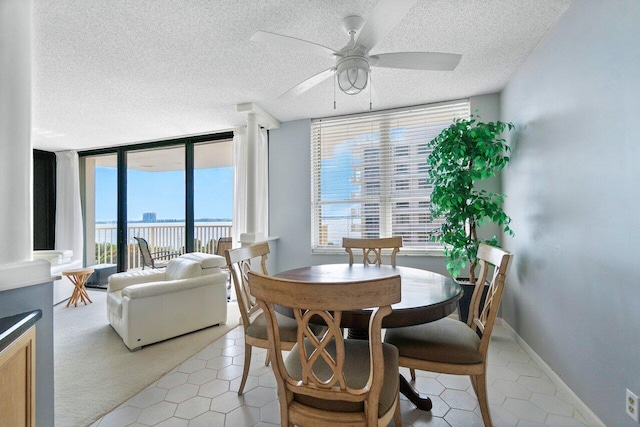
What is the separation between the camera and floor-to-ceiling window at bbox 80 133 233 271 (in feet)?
15.1

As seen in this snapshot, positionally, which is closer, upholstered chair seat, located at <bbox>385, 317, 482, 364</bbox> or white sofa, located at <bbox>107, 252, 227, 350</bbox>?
upholstered chair seat, located at <bbox>385, 317, 482, 364</bbox>

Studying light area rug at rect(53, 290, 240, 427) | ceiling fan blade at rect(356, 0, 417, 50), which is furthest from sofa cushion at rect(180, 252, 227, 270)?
ceiling fan blade at rect(356, 0, 417, 50)

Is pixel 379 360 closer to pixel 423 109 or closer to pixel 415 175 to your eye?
pixel 415 175

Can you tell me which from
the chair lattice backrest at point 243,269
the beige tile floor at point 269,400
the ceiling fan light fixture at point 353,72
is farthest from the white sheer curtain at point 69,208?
the ceiling fan light fixture at point 353,72

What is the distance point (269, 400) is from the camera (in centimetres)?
185

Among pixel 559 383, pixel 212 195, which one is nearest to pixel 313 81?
pixel 559 383

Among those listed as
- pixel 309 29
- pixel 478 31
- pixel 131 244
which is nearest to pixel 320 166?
pixel 309 29

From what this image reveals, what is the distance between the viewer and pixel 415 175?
351 centimetres

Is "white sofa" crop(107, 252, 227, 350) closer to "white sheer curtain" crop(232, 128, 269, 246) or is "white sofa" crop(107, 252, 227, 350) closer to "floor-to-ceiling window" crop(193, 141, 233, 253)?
"white sheer curtain" crop(232, 128, 269, 246)

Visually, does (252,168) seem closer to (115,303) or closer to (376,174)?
(376,174)

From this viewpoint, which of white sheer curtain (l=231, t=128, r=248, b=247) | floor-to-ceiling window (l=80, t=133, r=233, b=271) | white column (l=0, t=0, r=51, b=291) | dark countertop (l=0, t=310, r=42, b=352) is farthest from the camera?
floor-to-ceiling window (l=80, t=133, r=233, b=271)

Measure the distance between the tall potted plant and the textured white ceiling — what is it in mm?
605

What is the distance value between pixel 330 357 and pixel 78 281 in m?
4.43

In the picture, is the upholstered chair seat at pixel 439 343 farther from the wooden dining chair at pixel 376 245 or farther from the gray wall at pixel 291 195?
the gray wall at pixel 291 195
